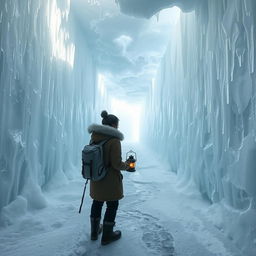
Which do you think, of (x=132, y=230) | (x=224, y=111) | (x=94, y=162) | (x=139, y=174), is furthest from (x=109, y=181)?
(x=139, y=174)

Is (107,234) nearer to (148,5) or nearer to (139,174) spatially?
(148,5)

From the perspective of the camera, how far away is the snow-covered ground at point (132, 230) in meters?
2.49

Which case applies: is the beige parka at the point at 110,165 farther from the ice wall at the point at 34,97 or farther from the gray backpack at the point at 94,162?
the ice wall at the point at 34,97

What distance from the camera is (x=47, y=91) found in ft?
16.5

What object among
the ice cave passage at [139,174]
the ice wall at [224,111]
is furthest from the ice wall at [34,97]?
the ice wall at [224,111]

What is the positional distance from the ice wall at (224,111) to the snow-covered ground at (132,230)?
30 centimetres

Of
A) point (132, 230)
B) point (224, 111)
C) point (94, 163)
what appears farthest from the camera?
point (224, 111)

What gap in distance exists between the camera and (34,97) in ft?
14.1

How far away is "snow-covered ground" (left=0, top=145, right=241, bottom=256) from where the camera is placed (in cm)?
249

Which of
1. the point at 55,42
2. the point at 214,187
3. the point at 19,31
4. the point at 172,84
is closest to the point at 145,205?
the point at 214,187

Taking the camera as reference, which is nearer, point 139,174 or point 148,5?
point 148,5

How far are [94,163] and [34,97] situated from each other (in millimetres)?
2359

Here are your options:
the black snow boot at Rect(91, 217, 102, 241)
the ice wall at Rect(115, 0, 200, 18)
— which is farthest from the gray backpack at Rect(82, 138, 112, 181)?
the ice wall at Rect(115, 0, 200, 18)

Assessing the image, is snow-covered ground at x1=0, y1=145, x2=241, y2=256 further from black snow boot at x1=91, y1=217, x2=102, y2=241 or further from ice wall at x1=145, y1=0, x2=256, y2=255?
ice wall at x1=145, y1=0, x2=256, y2=255
